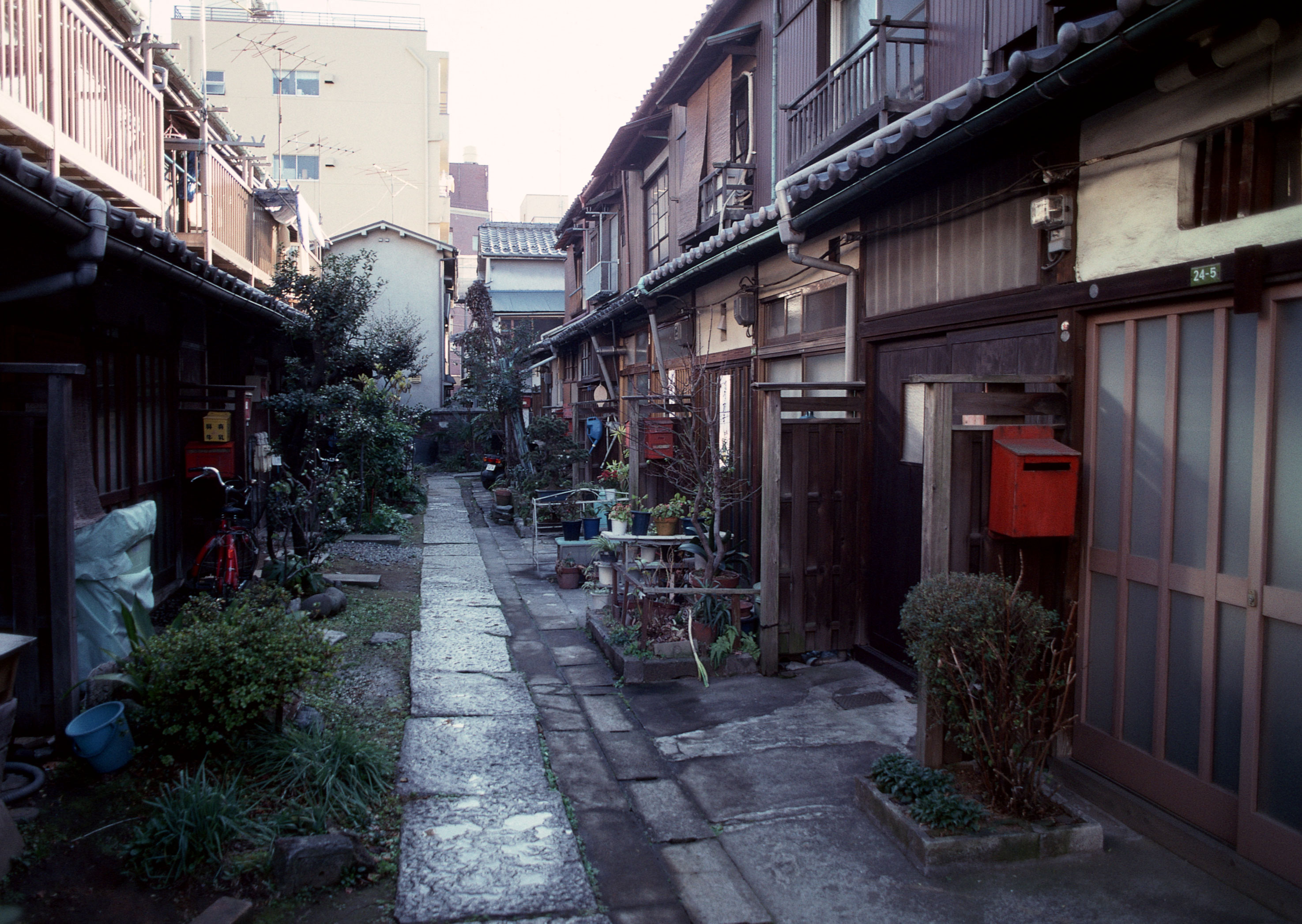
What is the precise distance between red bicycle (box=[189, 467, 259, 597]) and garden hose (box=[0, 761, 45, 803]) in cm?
336

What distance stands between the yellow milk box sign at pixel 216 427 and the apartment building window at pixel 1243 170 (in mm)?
9035

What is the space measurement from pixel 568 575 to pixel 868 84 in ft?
21.4

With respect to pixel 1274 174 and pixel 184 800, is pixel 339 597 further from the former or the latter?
pixel 1274 174

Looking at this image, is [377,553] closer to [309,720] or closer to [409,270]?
[309,720]

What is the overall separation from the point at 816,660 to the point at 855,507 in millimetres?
1335

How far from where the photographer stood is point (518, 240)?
35.5 m

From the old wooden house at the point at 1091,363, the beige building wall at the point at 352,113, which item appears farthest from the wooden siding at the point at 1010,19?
the beige building wall at the point at 352,113

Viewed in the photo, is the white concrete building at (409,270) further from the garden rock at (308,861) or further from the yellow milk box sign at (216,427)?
the garden rock at (308,861)

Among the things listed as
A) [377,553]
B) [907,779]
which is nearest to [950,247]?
[907,779]

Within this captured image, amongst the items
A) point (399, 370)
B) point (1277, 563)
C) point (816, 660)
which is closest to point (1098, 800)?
point (1277, 563)

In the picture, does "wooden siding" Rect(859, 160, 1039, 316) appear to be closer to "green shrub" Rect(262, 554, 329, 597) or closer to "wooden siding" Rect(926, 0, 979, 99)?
"wooden siding" Rect(926, 0, 979, 99)

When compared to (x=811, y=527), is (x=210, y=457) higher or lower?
higher

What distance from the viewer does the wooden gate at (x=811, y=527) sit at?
23.1 ft

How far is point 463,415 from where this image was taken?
104 feet
